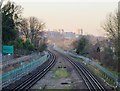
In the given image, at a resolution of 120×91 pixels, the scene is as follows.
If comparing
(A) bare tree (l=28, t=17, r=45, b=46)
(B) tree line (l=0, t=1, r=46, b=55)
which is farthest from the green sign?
(A) bare tree (l=28, t=17, r=45, b=46)

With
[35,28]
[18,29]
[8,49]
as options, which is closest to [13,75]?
[8,49]

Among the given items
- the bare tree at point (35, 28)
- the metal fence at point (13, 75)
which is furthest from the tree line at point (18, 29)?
the metal fence at point (13, 75)

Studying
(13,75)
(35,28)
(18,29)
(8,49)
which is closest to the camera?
(13,75)

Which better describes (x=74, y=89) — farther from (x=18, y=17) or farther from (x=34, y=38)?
(x=34, y=38)

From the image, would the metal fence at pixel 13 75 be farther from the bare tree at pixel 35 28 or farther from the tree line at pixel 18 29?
the bare tree at pixel 35 28

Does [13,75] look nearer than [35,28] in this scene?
Yes

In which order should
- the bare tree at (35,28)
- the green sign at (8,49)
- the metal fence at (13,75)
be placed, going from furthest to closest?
1. the bare tree at (35,28)
2. the green sign at (8,49)
3. the metal fence at (13,75)

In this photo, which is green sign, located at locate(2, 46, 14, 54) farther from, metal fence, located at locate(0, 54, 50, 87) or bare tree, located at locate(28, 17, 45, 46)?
bare tree, located at locate(28, 17, 45, 46)

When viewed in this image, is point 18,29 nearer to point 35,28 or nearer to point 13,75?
point 35,28

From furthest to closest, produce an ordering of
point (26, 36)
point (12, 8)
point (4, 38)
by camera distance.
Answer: point (26, 36) → point (12, 8) → point (4, 38)

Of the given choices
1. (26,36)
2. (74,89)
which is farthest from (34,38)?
(74,89)

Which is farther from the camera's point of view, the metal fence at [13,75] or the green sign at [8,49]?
the green sign at [8,49]

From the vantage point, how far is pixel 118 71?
44062 millimetres

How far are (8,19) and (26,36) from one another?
107ft
